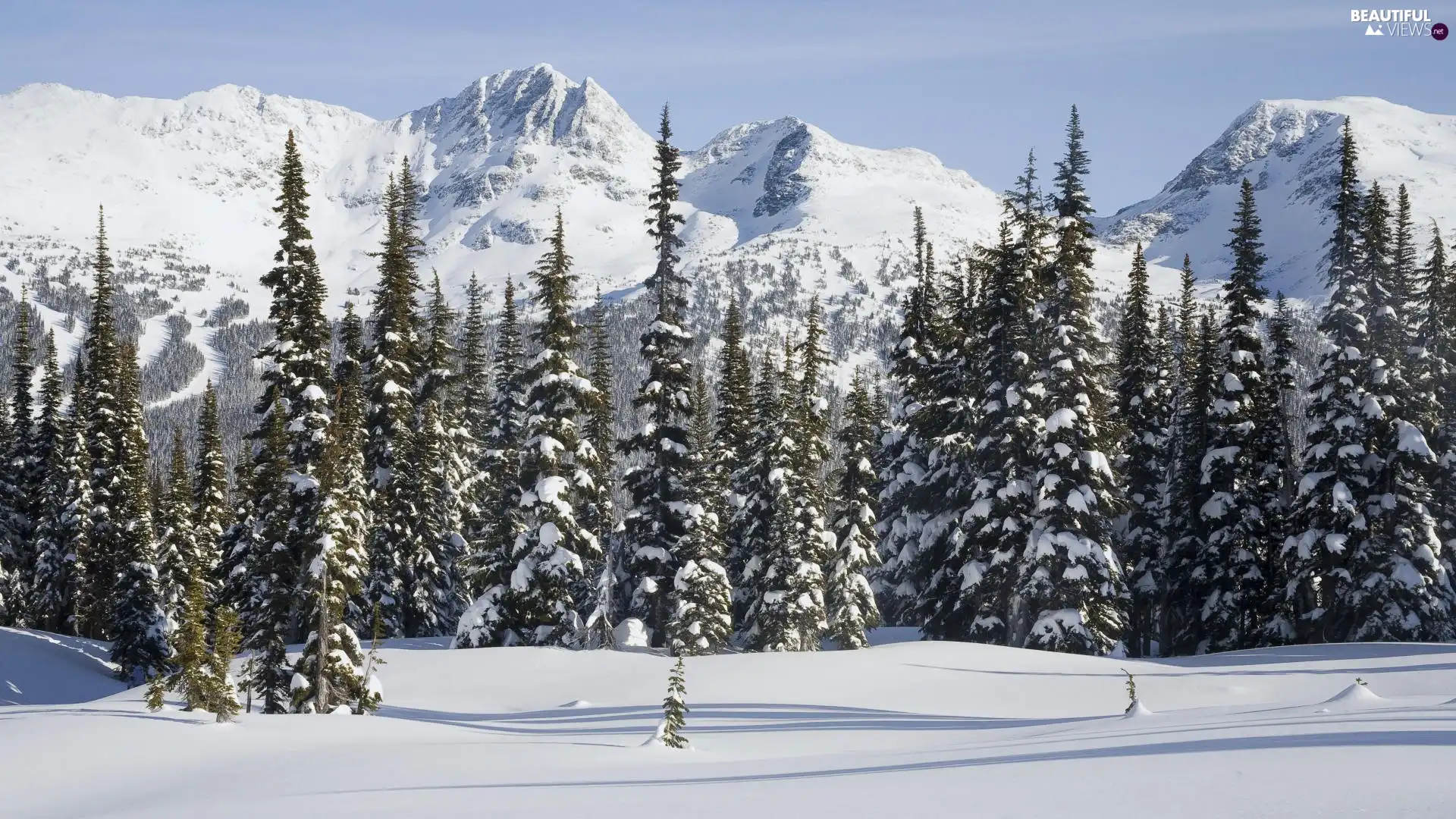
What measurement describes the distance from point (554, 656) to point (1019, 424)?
15079 mm

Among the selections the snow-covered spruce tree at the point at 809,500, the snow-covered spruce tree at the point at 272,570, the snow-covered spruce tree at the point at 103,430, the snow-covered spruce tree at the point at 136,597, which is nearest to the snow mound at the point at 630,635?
the snow-covered spruce tree at the point at 809,500

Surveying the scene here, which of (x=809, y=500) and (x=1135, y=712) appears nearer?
(x=1135, y=712)

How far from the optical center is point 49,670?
143ft

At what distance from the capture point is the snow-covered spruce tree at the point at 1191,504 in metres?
40.1

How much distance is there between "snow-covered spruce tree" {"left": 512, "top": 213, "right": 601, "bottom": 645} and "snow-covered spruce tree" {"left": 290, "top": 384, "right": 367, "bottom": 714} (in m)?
6.58

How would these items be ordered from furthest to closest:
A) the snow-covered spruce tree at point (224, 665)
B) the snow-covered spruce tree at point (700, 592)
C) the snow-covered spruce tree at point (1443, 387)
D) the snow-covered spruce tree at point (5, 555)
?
the snow-covered spruce tree at point (5, 555)
the snow-covered spruce tree at point (1443, 387)
the snow-covered spruce tree at point (700, 592)
the snow-covered spruce tree at point (224, 665)

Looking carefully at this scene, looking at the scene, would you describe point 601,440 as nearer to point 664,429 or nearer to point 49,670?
point 664,429

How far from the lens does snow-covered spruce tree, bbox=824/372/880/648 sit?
129ft

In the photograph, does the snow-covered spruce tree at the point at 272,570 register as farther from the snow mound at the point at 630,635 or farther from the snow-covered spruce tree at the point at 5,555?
the snow-covered spruce tree at the point at 5,555

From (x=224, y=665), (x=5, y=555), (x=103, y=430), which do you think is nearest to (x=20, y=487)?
(x=5, y=555)

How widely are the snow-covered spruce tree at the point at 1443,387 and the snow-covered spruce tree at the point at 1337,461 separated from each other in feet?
11.1

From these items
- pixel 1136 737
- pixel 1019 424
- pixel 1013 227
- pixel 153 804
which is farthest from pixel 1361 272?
pixel 153 804

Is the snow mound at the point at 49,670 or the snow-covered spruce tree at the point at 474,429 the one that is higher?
the snow-covered spruce tree at the point at 474,429

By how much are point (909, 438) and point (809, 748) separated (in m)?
27.3
